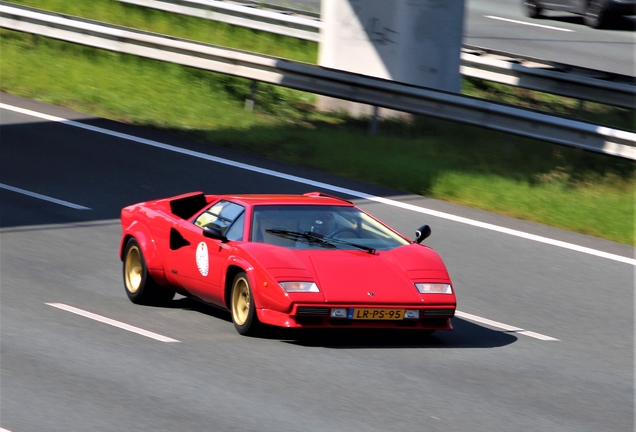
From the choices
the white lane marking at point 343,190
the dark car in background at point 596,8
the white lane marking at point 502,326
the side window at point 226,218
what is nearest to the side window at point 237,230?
the side window at point 226,218

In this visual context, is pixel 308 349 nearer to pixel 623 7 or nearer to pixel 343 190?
pixel 343 190

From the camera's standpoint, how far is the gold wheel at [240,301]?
29.6ft

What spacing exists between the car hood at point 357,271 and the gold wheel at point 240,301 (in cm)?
30

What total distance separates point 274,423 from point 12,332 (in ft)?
10.1

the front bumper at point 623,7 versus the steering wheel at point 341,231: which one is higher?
the front bumper at point 623,7

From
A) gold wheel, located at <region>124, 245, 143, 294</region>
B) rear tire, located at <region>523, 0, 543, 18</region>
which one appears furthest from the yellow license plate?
Result: rear tire, located at <region>523, 0, 543, 18</region>

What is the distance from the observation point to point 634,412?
293 inches

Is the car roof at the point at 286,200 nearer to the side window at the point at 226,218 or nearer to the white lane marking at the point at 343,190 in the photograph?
the side window at the point at 226,218

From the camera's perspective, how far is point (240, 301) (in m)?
9.14

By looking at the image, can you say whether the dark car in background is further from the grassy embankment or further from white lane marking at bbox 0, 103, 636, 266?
white lane marking at bbox 0, 103, 636, 266

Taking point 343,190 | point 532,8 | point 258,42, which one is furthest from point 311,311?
point 532,8

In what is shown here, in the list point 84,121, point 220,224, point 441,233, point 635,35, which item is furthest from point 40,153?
point 635,35

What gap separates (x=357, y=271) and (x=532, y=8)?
22.8m

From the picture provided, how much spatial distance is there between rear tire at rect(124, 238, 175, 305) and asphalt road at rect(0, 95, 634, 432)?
0.39ft
